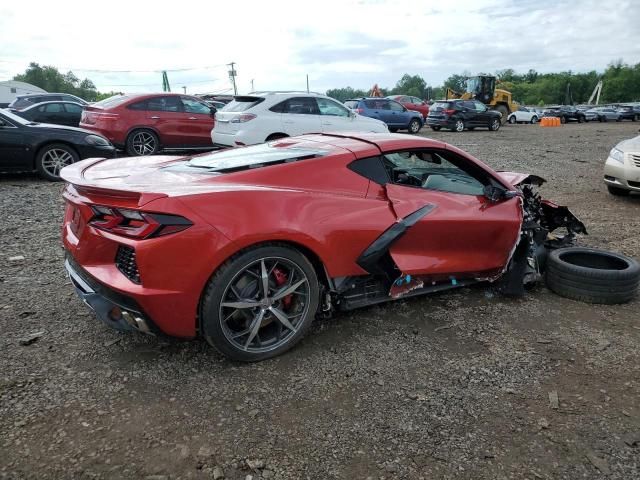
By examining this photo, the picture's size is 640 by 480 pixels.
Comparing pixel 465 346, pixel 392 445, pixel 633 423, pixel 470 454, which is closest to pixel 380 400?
pixel 392 445

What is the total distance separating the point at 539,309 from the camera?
12.4 ft

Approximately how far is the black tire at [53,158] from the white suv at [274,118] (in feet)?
9.29

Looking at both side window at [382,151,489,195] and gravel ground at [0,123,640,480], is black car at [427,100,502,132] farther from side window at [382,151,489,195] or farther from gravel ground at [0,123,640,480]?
gravel ground at [0,123,640,480]

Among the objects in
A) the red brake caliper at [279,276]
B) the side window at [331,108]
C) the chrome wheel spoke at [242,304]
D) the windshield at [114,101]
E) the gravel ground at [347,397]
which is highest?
the windshield at [114,101]

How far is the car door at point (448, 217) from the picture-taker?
338cm

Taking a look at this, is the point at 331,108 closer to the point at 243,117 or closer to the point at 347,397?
the point at 243,117

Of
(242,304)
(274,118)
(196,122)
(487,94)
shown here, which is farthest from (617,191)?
(487,94)

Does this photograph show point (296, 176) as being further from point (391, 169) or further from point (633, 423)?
point (633, 423)

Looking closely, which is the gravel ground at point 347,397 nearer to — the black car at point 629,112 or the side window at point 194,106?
the side window at point 194,106

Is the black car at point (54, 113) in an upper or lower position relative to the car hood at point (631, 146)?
upper

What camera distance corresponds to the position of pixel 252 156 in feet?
11.3

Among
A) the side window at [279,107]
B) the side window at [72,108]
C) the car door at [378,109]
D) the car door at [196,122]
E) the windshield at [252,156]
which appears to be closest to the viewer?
the windshield at [252,156]

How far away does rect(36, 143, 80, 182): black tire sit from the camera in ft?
25.9

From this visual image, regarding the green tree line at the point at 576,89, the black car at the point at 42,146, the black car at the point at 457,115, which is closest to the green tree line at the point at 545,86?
the green tree line at the point at 576,89
